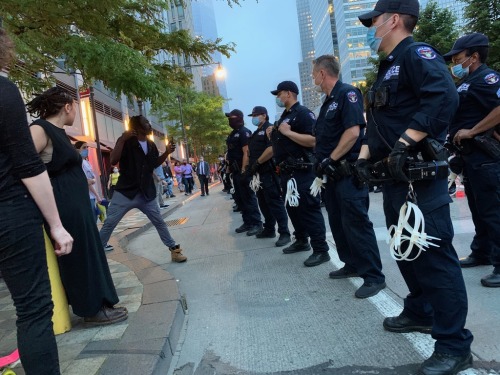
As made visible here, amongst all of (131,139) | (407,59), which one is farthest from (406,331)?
(131,139)

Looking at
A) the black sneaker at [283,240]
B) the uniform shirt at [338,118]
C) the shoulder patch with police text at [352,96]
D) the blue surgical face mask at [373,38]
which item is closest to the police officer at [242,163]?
the black sneaker at [283,240]

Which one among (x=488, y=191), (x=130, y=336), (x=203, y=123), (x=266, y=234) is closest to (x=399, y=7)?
(x=488, y=191)

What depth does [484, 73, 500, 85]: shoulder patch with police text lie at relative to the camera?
12.0 feet

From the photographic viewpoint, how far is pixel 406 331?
2.91 metres

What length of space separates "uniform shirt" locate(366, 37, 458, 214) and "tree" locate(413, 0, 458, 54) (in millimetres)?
25311

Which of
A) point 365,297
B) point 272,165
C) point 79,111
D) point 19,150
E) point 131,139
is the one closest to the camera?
point 19,150

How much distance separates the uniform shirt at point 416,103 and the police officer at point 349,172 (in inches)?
44.0

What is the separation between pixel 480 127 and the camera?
3.65 meters

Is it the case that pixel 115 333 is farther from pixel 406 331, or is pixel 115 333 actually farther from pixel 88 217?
pixel 406 331

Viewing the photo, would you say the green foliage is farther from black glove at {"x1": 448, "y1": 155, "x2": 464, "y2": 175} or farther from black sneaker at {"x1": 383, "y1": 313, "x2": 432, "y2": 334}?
black sneaker at {"x1": 383, "y1": 313, "x2": 432, "y2": 334}

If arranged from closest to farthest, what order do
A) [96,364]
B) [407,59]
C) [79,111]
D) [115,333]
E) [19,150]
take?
[19,150], [407,59], [96,364], [115,333], [79,111]

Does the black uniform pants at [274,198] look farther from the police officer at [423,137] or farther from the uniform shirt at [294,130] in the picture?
the police officer at [423,137]

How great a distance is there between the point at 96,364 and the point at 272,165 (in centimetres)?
421

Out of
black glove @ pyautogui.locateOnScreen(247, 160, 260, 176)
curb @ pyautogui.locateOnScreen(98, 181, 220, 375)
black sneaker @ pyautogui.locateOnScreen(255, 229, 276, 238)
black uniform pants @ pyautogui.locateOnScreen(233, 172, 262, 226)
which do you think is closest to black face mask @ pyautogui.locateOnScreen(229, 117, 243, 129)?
black uniform pants @ pyautogui.locateOnScreen(233, 172, 262, 226)
